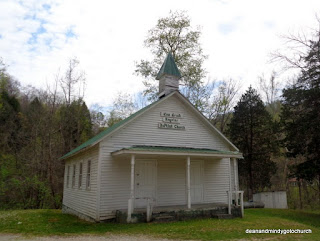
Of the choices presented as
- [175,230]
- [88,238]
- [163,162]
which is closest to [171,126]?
[163,162]

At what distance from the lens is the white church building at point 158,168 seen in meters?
11.8

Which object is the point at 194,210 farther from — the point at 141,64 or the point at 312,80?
the point at 141,64

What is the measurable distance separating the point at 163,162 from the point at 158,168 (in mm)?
431

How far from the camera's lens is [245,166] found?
25.5 m

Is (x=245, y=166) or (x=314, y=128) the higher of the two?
(x=314, y=128)

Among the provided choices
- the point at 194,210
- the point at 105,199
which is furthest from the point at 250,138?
the point at 105,199

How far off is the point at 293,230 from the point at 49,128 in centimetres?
2285

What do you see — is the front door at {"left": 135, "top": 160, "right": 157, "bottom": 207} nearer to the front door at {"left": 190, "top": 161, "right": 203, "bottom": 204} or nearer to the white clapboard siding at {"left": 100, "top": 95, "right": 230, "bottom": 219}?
the white clapboard siding at {"left": 100, "top": 95, "right": 230, "bottom": 219}

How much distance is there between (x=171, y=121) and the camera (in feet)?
47.0

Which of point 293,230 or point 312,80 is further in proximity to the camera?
point 312,80

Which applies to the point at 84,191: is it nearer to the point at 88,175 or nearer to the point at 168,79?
the point at 88,175

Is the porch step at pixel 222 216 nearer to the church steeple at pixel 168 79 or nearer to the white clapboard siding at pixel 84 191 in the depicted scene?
the white clapboard siding at pixel 84 191

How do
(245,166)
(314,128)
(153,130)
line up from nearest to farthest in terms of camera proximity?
1. (153,130)
2. (314,128)
3. (245,166)

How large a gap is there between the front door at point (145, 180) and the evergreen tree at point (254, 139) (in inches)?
579
